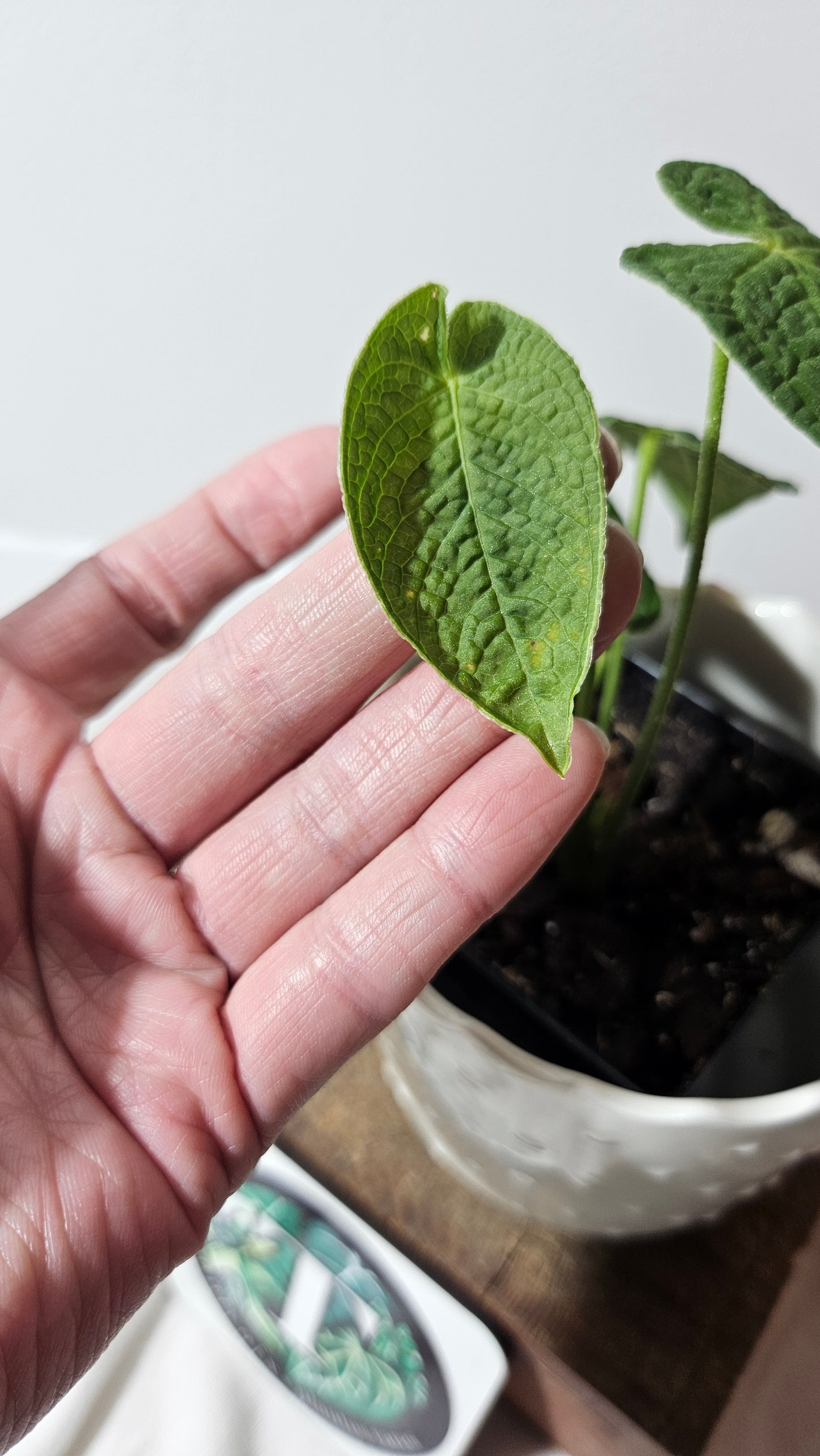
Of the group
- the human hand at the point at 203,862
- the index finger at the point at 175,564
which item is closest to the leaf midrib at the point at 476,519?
the human hand at the point at 203,862

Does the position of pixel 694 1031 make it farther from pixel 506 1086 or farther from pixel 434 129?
pixel 434 129

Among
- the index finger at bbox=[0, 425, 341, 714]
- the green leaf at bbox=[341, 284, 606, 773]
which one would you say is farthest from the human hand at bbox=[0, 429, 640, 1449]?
the green leaf at bbox=[341, 284, 606, 773]

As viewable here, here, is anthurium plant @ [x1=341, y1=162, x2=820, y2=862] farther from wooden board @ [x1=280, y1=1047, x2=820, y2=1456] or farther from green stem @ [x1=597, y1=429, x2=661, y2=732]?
wooden board @ [x1=280, y1=1047, x2=820, y2=1456]

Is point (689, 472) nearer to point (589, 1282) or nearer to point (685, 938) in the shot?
point (685, 938)

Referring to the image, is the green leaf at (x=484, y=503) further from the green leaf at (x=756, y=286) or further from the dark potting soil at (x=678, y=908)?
the dark potting soil at (x=678, y=908)

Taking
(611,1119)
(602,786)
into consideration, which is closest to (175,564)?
(602,786)

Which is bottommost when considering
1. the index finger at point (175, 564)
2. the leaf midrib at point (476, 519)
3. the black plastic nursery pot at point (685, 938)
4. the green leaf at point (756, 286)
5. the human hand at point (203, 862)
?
the black plastic nursery pot at point (685, 938)

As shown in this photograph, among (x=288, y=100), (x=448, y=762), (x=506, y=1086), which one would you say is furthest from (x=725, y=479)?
(x=288, y=100)
